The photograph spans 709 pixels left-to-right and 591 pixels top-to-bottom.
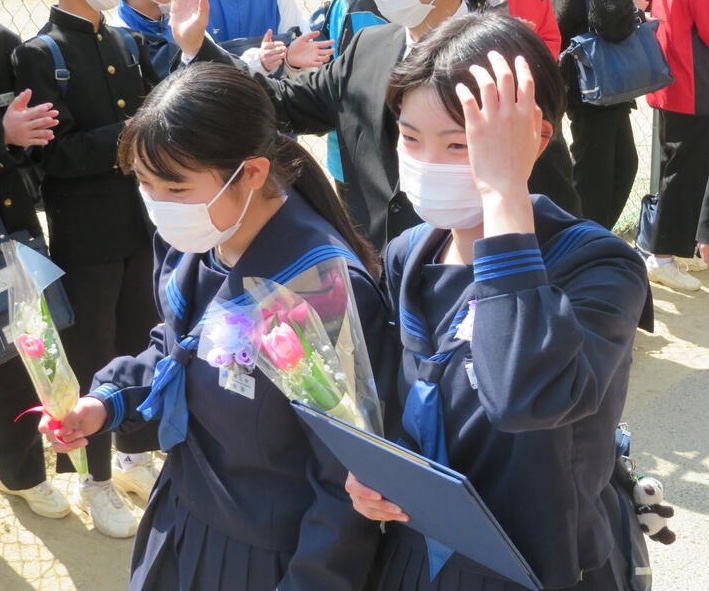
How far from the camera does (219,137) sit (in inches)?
70.3

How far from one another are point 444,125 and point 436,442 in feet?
1.58

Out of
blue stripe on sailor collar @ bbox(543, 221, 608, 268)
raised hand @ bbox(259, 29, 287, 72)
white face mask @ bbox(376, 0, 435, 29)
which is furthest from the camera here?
raised hand @ bbox(259, 29, 287, 72)

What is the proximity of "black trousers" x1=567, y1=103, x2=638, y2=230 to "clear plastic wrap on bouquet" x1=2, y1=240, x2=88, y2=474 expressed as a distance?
10.8 ft

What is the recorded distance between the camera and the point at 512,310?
1.29 meters

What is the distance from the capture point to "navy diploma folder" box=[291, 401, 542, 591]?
129 centimetres

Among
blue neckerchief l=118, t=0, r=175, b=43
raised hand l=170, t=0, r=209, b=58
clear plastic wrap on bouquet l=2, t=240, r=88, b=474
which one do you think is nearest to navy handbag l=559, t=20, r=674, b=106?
blue neckerchief l=118, t=0, r=175, b=43

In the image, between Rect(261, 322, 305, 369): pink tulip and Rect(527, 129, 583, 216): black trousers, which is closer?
Rect(261, 322, 305, 369): pink tulip

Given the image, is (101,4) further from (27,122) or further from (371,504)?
(371,504)

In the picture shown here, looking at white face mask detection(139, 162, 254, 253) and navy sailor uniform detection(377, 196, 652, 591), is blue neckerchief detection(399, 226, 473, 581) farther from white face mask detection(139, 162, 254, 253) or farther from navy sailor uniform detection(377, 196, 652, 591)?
white face mask detection(139, 162, 254, 253)

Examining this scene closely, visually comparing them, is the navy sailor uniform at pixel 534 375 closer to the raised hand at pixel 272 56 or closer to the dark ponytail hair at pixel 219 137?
the dark ponytail hair at pixel 219 137

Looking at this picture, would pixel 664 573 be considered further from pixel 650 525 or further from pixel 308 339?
pixel 308 339

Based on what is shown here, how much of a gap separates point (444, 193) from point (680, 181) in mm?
3785

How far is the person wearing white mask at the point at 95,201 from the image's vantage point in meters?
3.16

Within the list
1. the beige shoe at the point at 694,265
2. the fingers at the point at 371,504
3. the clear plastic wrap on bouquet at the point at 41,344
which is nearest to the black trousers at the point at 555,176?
the clear plastic wrap on bouquet at the point at 41,344
